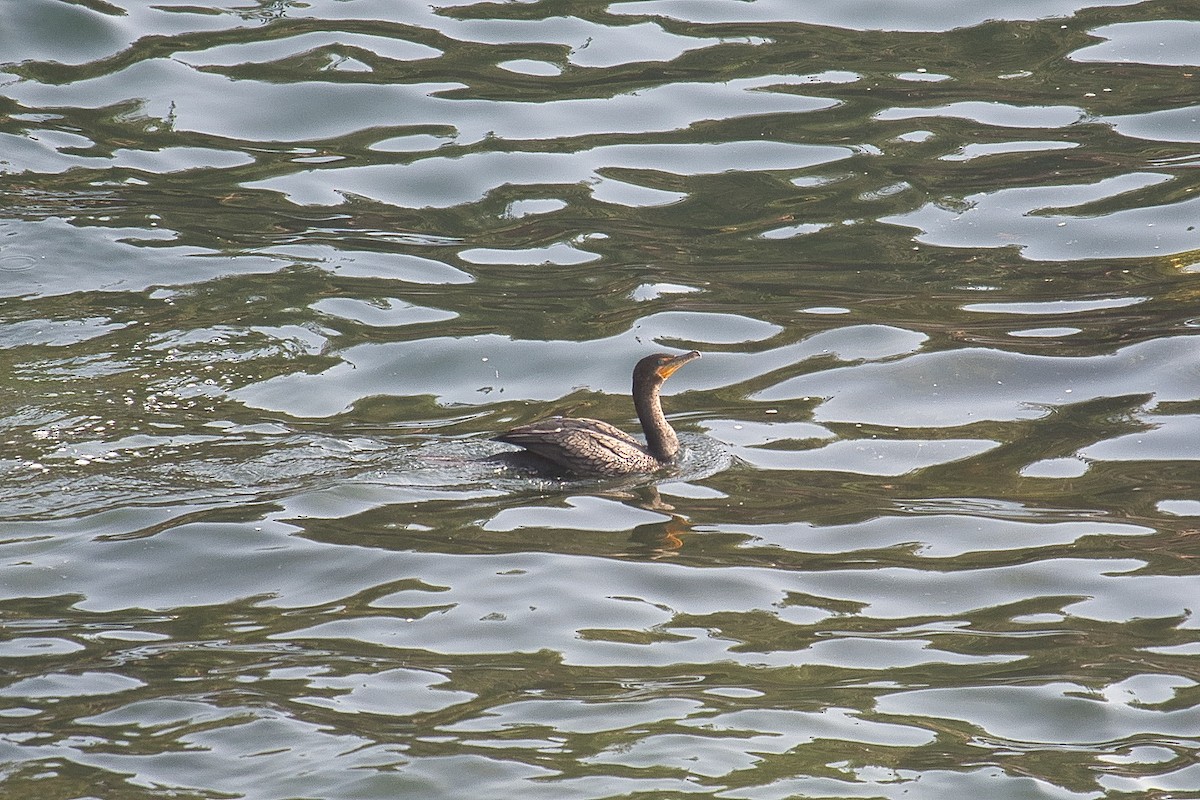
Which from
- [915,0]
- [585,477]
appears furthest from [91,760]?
[915,0]

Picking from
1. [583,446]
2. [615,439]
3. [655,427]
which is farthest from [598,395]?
[583,446]

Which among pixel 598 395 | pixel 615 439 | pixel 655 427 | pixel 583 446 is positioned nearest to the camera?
pixel 583 446

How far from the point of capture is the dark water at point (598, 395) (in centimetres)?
616

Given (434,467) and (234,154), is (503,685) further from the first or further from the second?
(234,154)

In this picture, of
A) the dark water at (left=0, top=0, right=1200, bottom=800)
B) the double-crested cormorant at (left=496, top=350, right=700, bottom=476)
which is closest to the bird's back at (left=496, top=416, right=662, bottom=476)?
the double-crested cormorant at (left=496, top=350, right=700, bottom=476)

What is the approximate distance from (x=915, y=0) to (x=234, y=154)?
666 cm

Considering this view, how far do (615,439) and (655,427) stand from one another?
0.34 metres

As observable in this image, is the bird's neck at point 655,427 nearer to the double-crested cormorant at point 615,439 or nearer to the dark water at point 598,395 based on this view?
the double-crested cormorant at point 615,439

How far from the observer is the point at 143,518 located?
8227 mm

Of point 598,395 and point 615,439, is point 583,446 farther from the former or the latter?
point 598,395

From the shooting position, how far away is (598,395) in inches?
415

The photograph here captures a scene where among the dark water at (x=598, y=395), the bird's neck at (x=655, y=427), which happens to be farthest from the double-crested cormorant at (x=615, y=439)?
the dark water at (x=598, y=395)

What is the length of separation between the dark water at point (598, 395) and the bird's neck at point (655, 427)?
224 millimetres

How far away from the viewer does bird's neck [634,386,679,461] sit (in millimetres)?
9453
